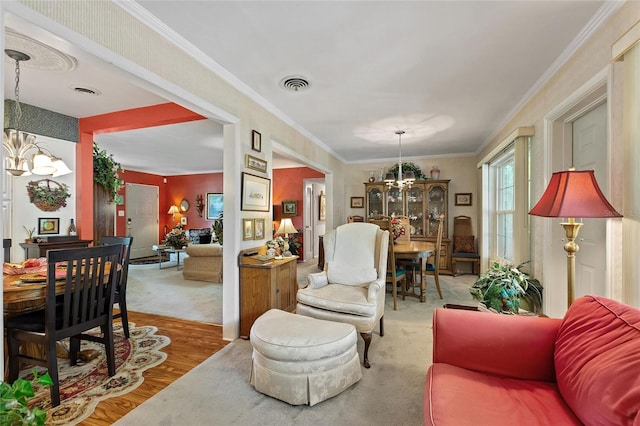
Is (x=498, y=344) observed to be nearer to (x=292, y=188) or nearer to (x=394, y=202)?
(x=394, y=202)

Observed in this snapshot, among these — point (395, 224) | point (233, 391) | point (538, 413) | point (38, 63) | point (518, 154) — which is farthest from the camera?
point (395, 224)

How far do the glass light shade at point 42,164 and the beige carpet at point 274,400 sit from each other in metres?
2.47

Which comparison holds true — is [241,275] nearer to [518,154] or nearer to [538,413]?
[538,413]

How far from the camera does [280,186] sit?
24.6 feet

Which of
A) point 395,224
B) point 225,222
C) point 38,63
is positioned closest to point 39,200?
point 38,63

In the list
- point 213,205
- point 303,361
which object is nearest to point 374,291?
point 303,361

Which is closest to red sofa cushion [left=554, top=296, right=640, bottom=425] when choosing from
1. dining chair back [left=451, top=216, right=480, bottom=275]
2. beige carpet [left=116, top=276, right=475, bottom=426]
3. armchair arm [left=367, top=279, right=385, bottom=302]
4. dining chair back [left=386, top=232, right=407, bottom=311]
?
beige carpet [left=116, top=276, right=475, bottom=426]

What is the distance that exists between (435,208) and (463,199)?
58 centimetres

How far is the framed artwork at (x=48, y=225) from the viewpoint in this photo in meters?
3.52

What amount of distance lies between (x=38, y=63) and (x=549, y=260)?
4.71 m

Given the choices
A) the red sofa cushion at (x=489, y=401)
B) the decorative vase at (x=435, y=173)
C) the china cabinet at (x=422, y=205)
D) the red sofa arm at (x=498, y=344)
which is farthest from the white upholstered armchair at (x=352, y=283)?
the decorative vase at (x=435, y=173)

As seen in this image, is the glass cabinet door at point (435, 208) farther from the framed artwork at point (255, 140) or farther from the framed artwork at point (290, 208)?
the framed artwork at point (255, 140)

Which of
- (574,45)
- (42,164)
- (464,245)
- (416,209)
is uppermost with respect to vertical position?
(574,45)

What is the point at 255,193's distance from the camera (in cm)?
307
